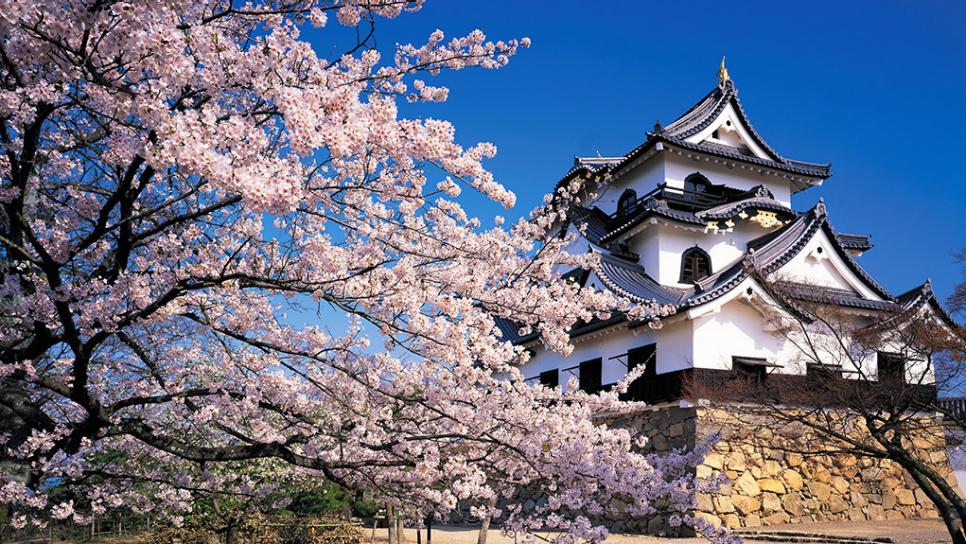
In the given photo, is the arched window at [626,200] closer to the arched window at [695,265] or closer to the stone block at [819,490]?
the arched window at [695,265]

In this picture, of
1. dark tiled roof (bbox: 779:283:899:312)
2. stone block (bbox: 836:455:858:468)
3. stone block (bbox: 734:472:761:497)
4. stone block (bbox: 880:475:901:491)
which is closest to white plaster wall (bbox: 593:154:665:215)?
dark tiled roof (bbox: 779:283:899:312)

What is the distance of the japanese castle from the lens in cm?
1541

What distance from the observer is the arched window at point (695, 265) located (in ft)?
59.7

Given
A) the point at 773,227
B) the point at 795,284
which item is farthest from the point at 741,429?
the point at 773,227

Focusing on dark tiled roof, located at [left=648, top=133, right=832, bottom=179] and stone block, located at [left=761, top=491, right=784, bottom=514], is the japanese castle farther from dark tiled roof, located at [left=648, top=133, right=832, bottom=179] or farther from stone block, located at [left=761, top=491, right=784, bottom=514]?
stone block, located at [left=761, top=491, right=784, bottom=514]

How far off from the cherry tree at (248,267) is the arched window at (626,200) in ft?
45.7

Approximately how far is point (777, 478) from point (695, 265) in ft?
18.9

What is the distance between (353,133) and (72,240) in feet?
8.59

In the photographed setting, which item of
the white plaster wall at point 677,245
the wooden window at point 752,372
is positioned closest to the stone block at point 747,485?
the wooden window at point 752,372

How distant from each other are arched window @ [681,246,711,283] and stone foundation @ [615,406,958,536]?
412cm

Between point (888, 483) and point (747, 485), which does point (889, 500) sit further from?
point (747, 485)

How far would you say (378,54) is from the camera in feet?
16.5

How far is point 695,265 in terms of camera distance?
18438mm

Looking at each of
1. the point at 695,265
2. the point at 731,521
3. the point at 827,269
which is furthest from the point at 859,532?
the point at 695,265
